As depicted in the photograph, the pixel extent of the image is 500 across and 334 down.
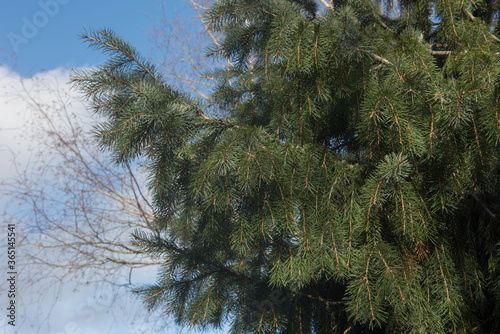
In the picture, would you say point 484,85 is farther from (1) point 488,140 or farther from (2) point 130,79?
(2) point 130,79

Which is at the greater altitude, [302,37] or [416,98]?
[302,37]

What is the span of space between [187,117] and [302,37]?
1.32 ft

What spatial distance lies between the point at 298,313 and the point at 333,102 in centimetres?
76

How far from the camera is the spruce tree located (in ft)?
3.60

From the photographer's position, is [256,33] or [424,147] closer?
[424,147]

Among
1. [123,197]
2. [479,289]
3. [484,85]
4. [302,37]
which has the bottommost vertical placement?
[479,289]

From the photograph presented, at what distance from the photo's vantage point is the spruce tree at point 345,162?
3.60 feet

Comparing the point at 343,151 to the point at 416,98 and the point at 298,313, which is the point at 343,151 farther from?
the point at 298,313

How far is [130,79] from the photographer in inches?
53.0

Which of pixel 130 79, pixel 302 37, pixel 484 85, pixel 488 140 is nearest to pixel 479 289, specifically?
pixel 488 140

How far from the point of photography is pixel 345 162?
123cm

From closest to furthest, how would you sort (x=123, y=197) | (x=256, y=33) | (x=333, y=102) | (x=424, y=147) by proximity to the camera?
(x=424, y=147) < (x=333, y=102) < (x=256, y=33) < (x=123, y=197)

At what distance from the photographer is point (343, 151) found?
1539mm

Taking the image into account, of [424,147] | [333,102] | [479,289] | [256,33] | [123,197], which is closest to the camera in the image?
[424,147]
